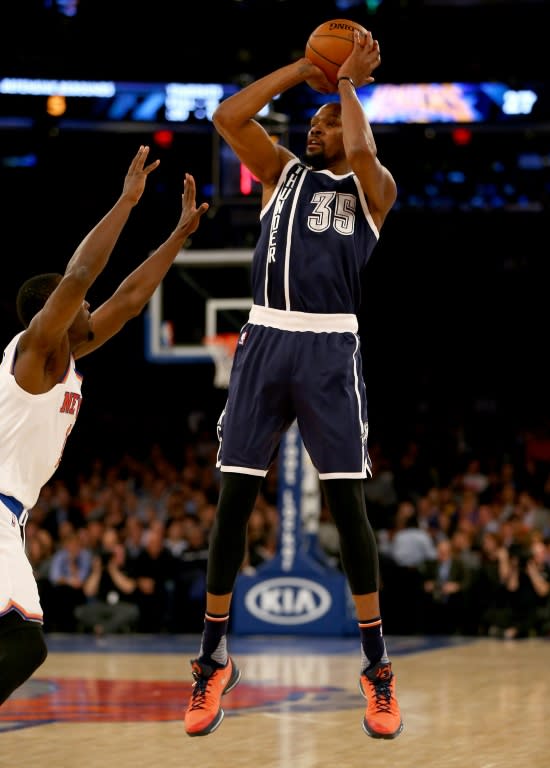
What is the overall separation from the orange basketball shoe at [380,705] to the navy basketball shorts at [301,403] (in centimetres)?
85

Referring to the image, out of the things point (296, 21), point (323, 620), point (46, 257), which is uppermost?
point (296, 21)

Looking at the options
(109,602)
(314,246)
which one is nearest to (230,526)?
(314,246)

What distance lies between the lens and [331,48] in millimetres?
5219

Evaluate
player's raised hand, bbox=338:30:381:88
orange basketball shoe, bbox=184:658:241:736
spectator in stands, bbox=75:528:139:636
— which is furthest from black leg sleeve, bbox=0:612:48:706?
spectator in stands, bbox=75:528:139:636

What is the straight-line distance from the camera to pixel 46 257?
2058cm

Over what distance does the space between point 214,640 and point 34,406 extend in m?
1.25

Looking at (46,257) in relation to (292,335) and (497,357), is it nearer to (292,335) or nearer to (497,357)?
(497,357)

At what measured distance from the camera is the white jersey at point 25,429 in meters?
4.98

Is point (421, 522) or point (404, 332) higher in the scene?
point (404, 332)

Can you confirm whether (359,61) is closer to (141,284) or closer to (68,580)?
(141,284)

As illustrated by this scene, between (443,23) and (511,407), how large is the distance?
7.27 metres

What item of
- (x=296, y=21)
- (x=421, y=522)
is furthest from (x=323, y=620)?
(x=296, y=21)

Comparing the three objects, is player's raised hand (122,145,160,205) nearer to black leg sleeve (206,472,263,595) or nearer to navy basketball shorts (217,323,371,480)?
navy basketball shorts (217,323,371,480)

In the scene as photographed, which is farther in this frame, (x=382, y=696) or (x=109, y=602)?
(x=109, y=602)
